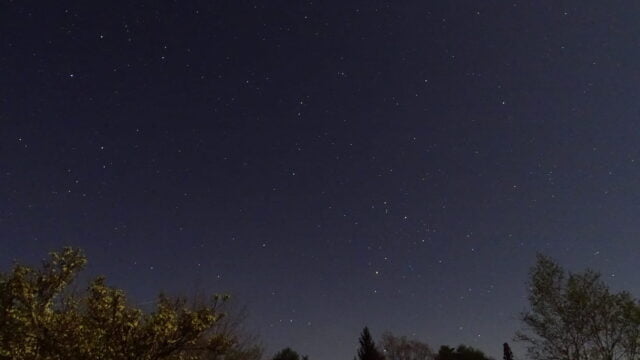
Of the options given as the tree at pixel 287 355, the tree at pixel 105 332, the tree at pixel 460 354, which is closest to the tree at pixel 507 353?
the tree at pixel 460 354

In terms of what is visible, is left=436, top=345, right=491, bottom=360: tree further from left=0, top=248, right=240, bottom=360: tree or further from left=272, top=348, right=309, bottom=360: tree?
left=0, top=248, right=240, bottom=360: tree

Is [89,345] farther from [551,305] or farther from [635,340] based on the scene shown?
[635,340]

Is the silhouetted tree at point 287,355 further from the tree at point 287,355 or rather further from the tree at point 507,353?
the tree at point 507,353

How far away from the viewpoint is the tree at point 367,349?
70.5 metres

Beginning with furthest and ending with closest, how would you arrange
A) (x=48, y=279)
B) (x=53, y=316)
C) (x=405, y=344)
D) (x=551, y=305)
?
1. (x=405, y=344)
2. (x=551, y=305)
3. (x=48, y=279)
4. (x=53, y=316)

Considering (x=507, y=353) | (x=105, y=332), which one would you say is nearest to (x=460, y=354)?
(x=507, y=353)

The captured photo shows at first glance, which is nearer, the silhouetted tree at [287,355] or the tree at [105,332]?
the tree at [105,332]

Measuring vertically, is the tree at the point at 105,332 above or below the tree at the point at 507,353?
below

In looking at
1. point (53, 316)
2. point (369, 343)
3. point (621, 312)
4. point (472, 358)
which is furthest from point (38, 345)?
point (472, 358)

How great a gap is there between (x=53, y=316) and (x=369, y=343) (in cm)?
6211

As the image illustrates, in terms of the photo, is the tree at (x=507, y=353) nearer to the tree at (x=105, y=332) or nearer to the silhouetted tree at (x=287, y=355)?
the silhouetted tree at (x=287, y=355)

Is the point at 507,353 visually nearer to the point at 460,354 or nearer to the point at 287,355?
the point at 460,354

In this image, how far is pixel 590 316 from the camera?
1318 inches

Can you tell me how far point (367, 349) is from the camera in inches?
2813
